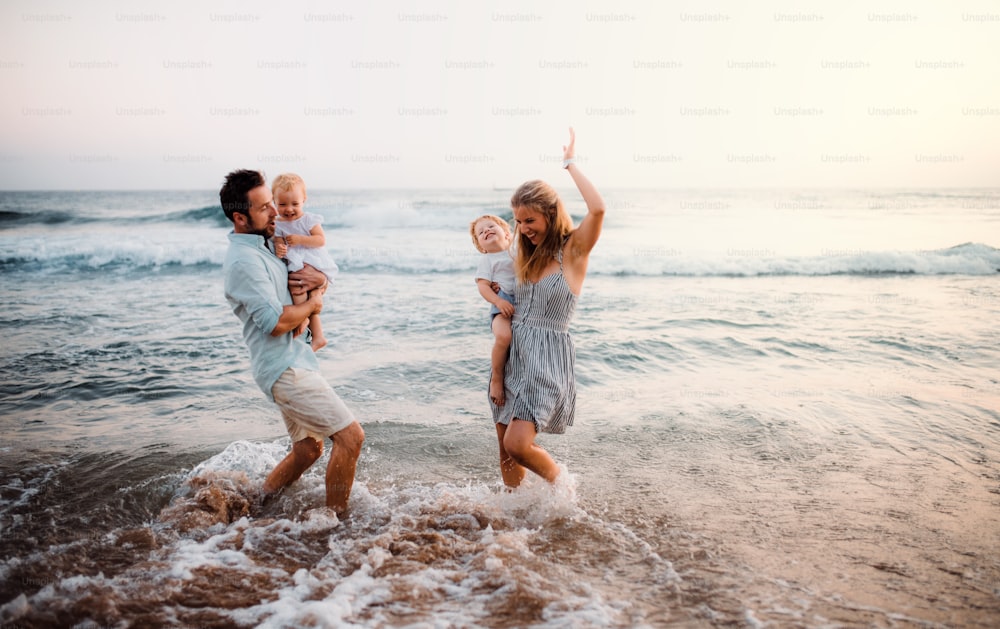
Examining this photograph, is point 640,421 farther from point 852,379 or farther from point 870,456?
point 852,379

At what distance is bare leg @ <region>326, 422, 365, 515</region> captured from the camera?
3.96 meters

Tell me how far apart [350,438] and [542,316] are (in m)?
1.42

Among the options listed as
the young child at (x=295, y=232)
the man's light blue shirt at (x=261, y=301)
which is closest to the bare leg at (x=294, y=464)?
the man's light blue shirt at (x=261, y=301)

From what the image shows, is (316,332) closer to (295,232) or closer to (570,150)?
(295,232)

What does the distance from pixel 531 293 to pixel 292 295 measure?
148 cm

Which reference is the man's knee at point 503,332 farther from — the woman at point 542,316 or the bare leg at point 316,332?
the bare leg at point 316,332

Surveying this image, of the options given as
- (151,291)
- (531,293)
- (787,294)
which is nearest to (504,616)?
(531,293)

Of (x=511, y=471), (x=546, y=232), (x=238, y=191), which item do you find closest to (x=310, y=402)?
(x=238, y=191)

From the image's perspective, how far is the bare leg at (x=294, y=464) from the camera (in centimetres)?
425

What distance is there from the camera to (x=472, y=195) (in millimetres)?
41031

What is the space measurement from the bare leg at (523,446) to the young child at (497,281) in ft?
0.82

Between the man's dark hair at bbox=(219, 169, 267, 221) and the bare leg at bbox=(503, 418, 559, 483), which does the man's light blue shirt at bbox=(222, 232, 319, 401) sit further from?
the bare leg at bbox=(503, 418, 559, 483)

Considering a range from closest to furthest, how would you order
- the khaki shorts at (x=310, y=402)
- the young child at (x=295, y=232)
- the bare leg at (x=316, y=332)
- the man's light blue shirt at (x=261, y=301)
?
the man's light blue shirt at (x=261, y=301) < the khaki shorts at (x=310, y=402) < the young child at (x=295, y=232) < the bare leg at (x=316, y=332)

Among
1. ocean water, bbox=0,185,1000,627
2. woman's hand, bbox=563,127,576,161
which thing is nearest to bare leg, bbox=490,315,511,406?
ocean water, bbox=0,185,1000,627
